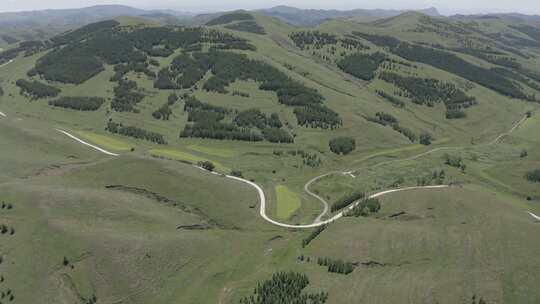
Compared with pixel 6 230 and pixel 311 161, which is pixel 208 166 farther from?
pixel 6 230

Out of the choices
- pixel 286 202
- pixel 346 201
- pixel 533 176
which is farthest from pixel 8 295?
pixel 533 176

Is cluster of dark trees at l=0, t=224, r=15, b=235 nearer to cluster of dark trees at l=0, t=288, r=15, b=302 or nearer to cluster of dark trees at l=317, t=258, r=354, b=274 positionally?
cluster of dark trees at l=0, t=288, r=15, b=302

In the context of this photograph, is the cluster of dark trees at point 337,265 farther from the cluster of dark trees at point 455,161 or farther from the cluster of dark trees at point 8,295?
the cluster of dark trees at point 455,161

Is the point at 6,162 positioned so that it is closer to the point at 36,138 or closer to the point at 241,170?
the point at 36,138

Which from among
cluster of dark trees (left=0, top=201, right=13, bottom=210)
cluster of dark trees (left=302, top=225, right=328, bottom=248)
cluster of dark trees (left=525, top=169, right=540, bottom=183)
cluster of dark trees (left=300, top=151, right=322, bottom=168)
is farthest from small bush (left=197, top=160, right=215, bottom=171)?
cluster of dark trees (left=525, top=169, right=540, bottom=183)

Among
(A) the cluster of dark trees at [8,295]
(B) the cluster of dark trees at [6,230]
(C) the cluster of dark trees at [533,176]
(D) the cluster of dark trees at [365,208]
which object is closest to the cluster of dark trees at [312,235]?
(D) the cluster of dark trees at [365,208]

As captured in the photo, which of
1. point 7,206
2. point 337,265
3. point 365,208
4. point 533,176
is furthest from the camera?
point 533,176
